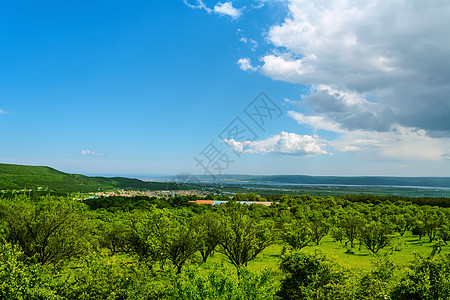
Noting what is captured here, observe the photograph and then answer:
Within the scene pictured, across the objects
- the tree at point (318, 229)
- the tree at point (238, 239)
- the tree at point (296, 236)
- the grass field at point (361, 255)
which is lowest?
the grass field at point (361, 255)

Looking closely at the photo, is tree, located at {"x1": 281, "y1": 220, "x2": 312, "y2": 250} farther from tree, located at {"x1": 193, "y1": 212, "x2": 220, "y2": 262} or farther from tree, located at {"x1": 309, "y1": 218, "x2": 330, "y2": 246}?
tree, located at {"x1": 193, "y1": 212, "x2": 220, "y2": 262}

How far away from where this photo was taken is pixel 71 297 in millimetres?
16109

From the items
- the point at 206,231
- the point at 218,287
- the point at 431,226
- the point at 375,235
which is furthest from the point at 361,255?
the point at 218,287

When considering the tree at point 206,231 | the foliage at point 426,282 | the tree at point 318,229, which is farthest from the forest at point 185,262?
the tree at point 318,229

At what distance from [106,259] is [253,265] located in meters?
24.0

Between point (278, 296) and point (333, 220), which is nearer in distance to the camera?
point (278, 296)

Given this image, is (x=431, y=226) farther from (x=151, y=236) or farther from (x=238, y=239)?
(x=151, y=236)

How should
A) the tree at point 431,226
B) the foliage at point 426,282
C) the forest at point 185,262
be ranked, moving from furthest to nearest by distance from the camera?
the tree at point 431,226, the forest at point 185,262, the foliage at point 426,282

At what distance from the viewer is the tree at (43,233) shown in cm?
2625

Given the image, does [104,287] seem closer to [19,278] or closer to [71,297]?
[71,297]

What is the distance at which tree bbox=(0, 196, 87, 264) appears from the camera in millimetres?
26250

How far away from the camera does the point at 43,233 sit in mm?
26703

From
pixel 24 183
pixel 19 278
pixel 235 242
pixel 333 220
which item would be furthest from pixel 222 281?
pixel 24 183

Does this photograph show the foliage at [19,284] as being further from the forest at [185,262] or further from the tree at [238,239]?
the tree at [238,239]
